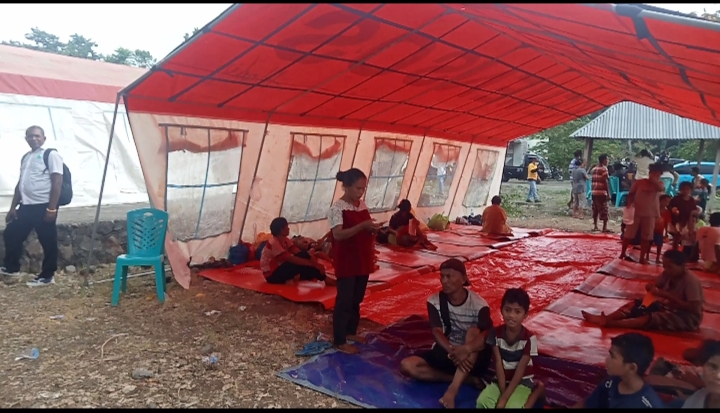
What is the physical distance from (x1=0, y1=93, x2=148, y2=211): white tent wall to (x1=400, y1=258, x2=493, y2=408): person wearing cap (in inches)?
307

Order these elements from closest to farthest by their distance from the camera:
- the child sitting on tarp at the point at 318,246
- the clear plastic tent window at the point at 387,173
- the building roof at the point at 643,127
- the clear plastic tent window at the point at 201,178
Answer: the clear plastic tent window at the point at 201,178 < the child sitting on tarp at the point at 318,246 < the clear plastic tent window at the point at 387,173 < the building roof at the point at 643,127

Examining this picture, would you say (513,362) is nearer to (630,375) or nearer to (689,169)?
(630,375)

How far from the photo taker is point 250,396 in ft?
10.9

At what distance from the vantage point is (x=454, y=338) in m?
3.33

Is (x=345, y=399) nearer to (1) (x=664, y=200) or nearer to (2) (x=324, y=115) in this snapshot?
(2) (x=324, y=115)

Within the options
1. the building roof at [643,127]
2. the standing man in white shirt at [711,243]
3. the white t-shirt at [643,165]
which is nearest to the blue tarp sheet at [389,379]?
the standing man in white shirt at [711,243]

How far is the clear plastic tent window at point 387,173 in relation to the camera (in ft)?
31.9

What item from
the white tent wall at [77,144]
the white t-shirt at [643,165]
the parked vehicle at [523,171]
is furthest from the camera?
the parked vehicle at [523,171]

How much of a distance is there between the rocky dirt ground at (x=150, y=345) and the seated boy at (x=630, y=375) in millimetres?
1577

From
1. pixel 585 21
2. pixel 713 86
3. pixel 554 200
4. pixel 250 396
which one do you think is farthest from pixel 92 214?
pixel 554 200

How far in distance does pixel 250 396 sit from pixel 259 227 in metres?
4.46

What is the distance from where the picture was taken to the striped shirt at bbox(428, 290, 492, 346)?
10.6ft

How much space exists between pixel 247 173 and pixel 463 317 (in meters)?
4.65

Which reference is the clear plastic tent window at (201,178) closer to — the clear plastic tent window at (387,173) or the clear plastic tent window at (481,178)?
the clear plastic tent window at (387,173)
